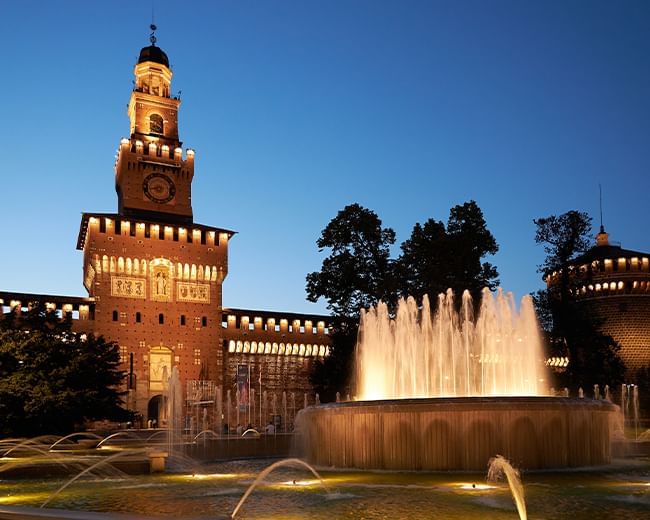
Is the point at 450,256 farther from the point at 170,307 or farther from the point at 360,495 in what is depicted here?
the point at 360,495

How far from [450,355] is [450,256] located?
12.1 m

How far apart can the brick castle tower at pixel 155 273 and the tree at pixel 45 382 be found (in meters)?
15.6

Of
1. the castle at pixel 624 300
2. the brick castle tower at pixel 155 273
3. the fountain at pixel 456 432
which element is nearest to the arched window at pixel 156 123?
the brick castle tower at pixel 155 273

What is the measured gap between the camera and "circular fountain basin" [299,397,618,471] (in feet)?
40.2

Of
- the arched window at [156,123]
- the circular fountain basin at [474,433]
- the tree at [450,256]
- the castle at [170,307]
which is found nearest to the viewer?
the circular fountain basin at [474,433]

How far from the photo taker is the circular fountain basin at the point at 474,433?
12.2 metres

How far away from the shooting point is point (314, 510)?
8.34 m

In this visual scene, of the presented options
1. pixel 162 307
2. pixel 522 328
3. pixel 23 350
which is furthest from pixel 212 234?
pixel 522 328

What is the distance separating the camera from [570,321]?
3731 centimetres

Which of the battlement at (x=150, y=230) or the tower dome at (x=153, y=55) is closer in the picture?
the battlement at (x=150, y=230)

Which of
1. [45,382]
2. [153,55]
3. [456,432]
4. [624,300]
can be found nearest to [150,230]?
[153,55]

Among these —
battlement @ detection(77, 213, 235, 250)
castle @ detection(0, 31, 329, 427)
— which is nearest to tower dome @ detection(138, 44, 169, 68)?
castle @ detection(0, 31, 329, 427)

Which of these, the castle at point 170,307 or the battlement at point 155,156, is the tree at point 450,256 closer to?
the castle at point 170,307

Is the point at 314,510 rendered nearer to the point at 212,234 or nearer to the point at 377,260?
the point at 377,260
